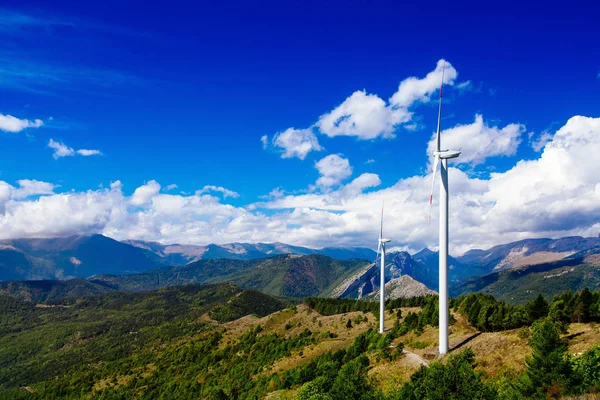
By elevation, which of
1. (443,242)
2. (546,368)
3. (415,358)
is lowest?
(415,358)

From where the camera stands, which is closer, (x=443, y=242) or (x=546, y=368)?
(x=546, y=368)

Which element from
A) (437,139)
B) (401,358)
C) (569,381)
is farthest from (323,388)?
(437,139)

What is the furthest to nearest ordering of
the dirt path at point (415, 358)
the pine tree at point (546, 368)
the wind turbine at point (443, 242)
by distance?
the dirt path at point (415, 358) → the wind turbine at point (443, 242) → the pine tree at point (546, 368)

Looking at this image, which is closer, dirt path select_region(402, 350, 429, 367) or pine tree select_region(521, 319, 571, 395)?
pine tree select_region(521, 319, 571, 395)

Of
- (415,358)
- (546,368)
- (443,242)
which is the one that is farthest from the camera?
(415,358)

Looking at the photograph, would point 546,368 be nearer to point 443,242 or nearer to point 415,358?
point 443,242

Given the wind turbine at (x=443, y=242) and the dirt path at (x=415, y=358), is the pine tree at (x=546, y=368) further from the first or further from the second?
the dirt path at (x=415, y=358)

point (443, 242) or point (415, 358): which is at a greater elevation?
point (443, 242)

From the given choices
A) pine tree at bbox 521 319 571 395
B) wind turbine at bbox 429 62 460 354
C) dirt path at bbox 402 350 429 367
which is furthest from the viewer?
dirt path at bbox 402 350 429 367

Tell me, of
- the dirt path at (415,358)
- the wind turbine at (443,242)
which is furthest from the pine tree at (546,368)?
the dirt path at (415,358)

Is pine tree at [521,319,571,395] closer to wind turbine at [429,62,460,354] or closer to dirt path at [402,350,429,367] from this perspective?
wind turbine at [429,62,460,354]

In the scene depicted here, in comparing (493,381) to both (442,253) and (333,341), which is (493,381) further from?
(333,341)

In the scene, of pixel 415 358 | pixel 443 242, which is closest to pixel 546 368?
pixel 443 242

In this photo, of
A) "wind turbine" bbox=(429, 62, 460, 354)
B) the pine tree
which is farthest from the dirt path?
the pine tree
